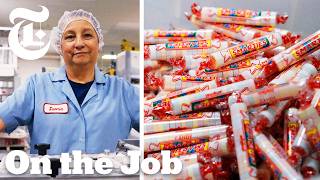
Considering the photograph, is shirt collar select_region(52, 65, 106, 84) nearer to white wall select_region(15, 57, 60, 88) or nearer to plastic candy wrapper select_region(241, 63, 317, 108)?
white wall select_region(15, 57, 60, 88)

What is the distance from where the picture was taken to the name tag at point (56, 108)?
196cm

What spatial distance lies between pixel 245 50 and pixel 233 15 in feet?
1.11

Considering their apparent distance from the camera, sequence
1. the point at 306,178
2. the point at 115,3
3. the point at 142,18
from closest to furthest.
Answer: the point at 306,178 < the point at 142,18 < the point at 115,3

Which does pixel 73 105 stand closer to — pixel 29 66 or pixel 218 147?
pixel 29 66

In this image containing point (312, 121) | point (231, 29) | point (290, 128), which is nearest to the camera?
point (312, 121)

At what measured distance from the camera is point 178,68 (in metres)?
1.94

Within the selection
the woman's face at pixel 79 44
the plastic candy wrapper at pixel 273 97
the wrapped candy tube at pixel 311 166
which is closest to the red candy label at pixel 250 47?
the plastic candy wrapper at pixel 273 97

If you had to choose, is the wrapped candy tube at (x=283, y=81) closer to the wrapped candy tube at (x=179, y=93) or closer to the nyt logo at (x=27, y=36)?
the wrapped candy tube at (x=179, y=93)

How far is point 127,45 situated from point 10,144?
Answer: 0.77 meters

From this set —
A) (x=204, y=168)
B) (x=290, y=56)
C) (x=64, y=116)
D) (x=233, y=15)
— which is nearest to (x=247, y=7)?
(x=233, y=15)

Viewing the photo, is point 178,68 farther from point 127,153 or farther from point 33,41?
→ point 33,41

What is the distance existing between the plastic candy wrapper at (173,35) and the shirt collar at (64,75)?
0.96ft

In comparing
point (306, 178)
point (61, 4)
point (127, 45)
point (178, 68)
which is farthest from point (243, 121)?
point (61, 4)

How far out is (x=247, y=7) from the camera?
2.14 metres
